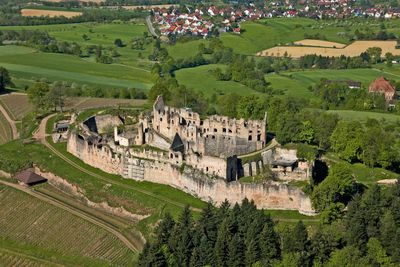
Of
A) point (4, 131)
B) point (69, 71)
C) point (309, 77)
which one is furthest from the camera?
point (69, 71)

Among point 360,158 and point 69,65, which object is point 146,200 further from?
point 69,65

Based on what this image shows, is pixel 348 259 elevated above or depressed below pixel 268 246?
below

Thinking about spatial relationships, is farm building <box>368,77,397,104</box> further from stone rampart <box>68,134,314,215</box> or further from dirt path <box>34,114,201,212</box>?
stone rampart <box>68,134,314,215</box>

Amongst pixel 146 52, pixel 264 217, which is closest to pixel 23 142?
pixel 264 217

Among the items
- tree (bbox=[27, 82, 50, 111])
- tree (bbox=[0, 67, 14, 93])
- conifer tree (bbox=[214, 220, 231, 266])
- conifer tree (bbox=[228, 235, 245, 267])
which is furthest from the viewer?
tree (bbox=[0, 67, 14, 93])

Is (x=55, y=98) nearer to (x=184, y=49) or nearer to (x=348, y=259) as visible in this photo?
(x=348, y=259)

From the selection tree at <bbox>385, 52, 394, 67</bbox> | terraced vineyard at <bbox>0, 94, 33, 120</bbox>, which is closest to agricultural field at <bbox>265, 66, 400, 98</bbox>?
tree at <bbox>385, 52, 394, 67</bbox>

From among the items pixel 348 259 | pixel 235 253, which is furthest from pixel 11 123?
pixel 348 259
